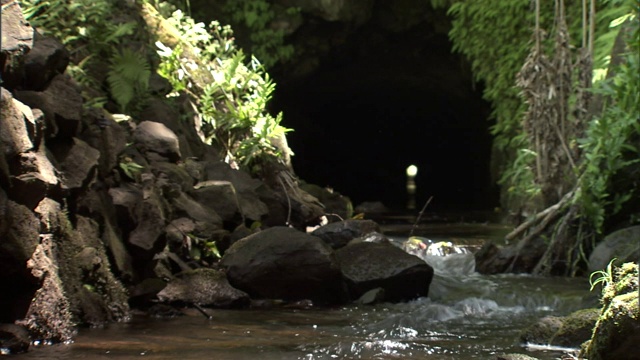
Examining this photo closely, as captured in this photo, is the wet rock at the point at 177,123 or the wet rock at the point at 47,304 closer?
the wet rock at the point at 47,304

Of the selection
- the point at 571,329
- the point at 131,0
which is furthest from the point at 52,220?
the point at 131,0

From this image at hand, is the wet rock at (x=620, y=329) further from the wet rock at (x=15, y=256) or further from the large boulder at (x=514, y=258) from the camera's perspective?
the large boulder at (x=514, y=258)

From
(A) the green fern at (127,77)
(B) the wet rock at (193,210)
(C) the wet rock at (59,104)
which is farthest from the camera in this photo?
(A) the green fern at (127,77)

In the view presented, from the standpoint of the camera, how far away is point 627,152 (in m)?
8.16

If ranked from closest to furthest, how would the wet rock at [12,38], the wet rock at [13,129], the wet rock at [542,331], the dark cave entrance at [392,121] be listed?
1. the wet rock at [13,129]
2. the wet rock at [12,38]
3. the wet rock at [542,331]
4. the dark cave entrance at [392,121]

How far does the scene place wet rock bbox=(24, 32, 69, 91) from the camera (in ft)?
19.5

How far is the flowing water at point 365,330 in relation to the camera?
4.90 meters

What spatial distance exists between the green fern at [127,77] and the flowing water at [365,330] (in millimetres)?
3673

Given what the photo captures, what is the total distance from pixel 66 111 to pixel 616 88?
16.2 feet

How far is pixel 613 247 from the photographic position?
759 centimetres

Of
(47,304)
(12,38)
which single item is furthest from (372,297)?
(12,38)

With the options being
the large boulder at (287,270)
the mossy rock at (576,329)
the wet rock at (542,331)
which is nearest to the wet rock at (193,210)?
the large boulder at (287,270)

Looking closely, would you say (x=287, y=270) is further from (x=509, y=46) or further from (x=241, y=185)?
(x=509, y=46)

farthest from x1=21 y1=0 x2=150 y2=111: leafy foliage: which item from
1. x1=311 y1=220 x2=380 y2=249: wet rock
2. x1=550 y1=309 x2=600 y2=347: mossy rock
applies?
x1=550 y1=309 x2=600 y2=347: mossy rock
